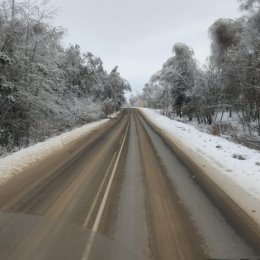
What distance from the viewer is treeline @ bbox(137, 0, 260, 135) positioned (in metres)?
27.1

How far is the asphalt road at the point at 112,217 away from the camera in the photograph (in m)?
5.67

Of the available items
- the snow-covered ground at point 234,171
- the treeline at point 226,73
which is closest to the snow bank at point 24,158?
the snow-covered ground at point 234,171

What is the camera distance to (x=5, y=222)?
693cm

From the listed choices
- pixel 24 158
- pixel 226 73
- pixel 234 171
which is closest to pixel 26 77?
pixel 24 158

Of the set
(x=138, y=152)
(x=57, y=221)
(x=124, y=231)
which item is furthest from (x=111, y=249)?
(x=138, y=152)

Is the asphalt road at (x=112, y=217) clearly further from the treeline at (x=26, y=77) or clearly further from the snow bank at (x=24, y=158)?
the treeline at (x=26, y=77)

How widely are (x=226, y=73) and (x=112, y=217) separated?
28472 mm

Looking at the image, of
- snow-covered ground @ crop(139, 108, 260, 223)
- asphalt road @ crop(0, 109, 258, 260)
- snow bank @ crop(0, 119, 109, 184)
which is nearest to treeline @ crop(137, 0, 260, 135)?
snow-covered ground @ crop(139, 108, 260, 223)

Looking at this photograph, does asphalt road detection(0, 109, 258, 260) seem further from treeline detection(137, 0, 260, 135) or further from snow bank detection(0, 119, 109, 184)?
treeline detection(137, 0, 260, 135)

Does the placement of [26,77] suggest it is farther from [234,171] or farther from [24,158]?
[234,171]

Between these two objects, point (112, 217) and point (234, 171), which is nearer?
point (112, 217)

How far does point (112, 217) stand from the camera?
7227 mm

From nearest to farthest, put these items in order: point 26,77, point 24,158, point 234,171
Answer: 1. point 234,171
2. point 24,158
3. point 26,77

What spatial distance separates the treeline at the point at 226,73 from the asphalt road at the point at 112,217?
18404 millimetres
